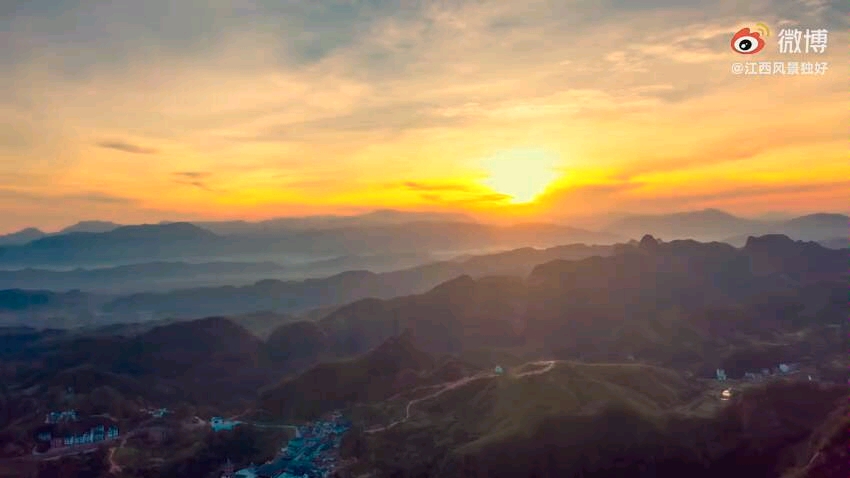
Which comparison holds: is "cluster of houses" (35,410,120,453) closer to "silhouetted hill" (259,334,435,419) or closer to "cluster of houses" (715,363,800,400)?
"silhouetted hill" (259,334,435,419)

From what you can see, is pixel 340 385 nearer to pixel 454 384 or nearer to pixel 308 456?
pixel 454 384

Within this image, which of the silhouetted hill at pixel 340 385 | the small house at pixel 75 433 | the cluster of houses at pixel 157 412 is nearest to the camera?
the small house at pixel 75 433

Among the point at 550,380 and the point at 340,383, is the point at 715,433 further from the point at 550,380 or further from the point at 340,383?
the point at 340,383

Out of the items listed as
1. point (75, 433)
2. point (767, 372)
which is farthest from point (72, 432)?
point (767, 372)

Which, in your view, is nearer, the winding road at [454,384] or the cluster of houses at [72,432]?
the winding road at [454,384]

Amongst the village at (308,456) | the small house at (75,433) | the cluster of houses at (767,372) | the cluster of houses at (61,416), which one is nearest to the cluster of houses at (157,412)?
the small house at (75,433)

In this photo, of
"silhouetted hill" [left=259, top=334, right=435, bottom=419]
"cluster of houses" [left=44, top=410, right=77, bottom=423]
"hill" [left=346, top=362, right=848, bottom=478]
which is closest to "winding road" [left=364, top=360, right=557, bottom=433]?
"hill" [left=346, top=362, right=848, bottom=478]

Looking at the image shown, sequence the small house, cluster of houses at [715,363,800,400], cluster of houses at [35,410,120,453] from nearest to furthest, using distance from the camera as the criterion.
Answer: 1. cluster of houses at [35,410,120,453]
2. the small house
3. cluster of houses at [715,363,800,400]

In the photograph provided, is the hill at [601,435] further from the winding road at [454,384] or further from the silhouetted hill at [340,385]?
the silhouetted hill at [340,385]

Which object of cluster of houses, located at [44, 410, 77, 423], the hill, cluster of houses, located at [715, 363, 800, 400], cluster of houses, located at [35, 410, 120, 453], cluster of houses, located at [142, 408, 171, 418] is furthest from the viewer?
cluster of houses, located at [715, 363, 800, 400]
